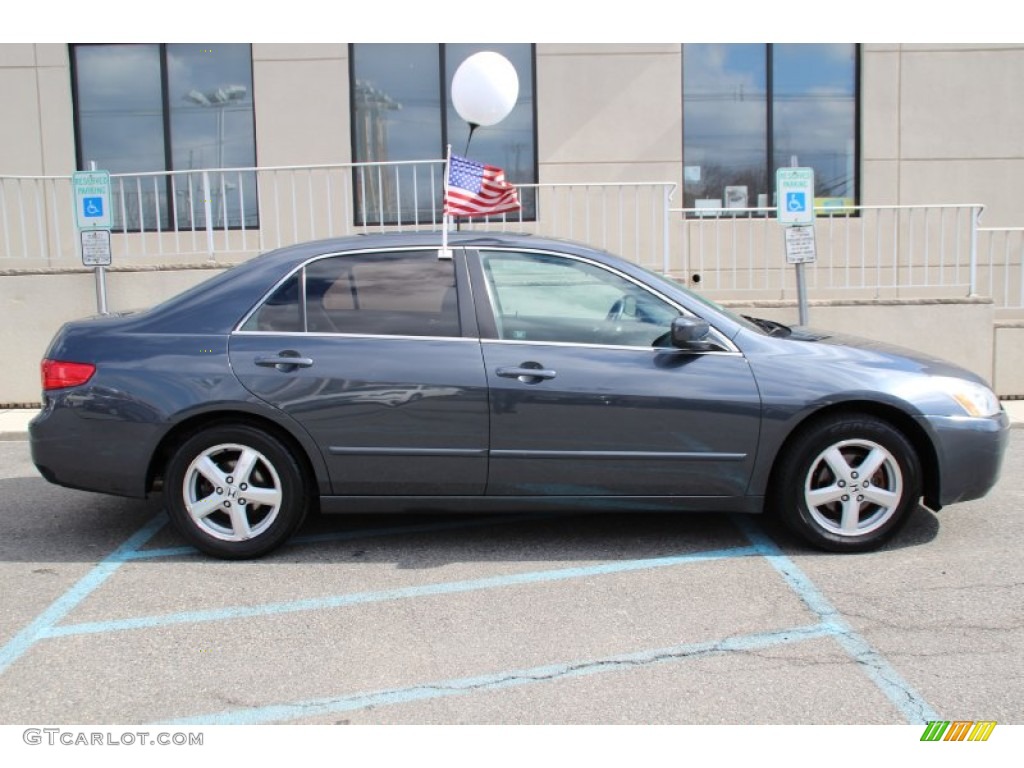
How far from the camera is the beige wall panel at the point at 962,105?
10.7 metres

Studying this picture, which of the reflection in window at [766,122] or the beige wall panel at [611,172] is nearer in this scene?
the beige wall panel at [611,172]

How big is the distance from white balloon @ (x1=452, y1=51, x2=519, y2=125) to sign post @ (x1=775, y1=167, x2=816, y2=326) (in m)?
2.53

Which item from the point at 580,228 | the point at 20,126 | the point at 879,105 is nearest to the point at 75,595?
the point at 580,228

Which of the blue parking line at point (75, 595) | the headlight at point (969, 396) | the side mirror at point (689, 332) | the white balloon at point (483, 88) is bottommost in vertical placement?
Answer: the blue parking line at point (75, 595)

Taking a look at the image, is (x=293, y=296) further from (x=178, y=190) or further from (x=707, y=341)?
(x=178, y=190)

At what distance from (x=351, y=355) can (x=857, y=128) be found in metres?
8.43

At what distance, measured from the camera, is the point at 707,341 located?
4594 millimetres

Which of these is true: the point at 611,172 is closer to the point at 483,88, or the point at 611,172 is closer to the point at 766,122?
the point at 766,122

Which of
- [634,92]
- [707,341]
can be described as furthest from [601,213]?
[707,341]

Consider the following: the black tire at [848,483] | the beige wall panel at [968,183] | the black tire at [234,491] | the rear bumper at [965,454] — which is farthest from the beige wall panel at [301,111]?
the rear bumper at [965,454]

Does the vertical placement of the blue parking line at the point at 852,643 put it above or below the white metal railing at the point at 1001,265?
below

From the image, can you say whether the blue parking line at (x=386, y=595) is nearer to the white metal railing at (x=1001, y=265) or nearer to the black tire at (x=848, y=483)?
the black tire at (x=848, y=483)

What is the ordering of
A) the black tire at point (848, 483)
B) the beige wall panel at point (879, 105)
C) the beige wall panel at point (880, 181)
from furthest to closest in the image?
the beige wall panel at point (880, 181) < the beige wall panel at point (879, 105) < the black tire at point (848, 483)

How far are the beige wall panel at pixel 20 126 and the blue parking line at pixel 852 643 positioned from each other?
942 cm
